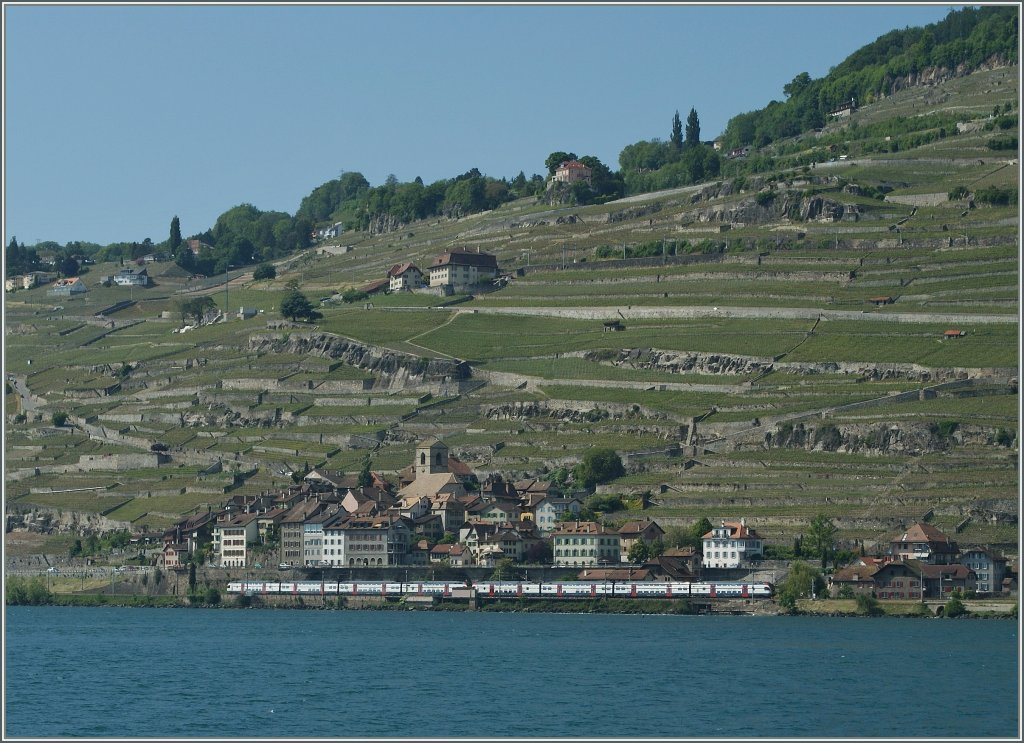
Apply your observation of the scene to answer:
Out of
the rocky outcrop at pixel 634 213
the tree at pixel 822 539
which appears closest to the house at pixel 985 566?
the tree at pixel 822 539

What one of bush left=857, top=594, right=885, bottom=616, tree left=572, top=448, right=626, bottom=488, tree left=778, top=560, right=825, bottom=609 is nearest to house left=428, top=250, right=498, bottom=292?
tree left=572, top=448, right=626, bottom=488

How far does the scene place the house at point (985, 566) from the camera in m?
96.8

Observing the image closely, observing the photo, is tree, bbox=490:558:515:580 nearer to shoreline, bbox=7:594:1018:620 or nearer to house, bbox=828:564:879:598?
shoreline, bbox=7:594:1018:620

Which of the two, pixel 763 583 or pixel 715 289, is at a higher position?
pixel 715 289

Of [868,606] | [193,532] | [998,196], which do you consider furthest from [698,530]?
[998,196]

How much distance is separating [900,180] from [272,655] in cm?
10046

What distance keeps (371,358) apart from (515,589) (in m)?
43.2

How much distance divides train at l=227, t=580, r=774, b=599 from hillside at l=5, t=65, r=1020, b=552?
15.7 ft

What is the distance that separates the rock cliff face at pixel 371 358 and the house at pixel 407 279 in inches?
661

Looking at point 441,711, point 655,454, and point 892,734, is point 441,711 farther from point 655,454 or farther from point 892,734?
point 655,454

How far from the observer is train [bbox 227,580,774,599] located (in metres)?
102

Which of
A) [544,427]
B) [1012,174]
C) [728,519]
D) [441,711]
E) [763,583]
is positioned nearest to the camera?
[441,711]

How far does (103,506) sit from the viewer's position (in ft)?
427

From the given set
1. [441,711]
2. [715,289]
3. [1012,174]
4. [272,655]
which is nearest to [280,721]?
[441,711]
